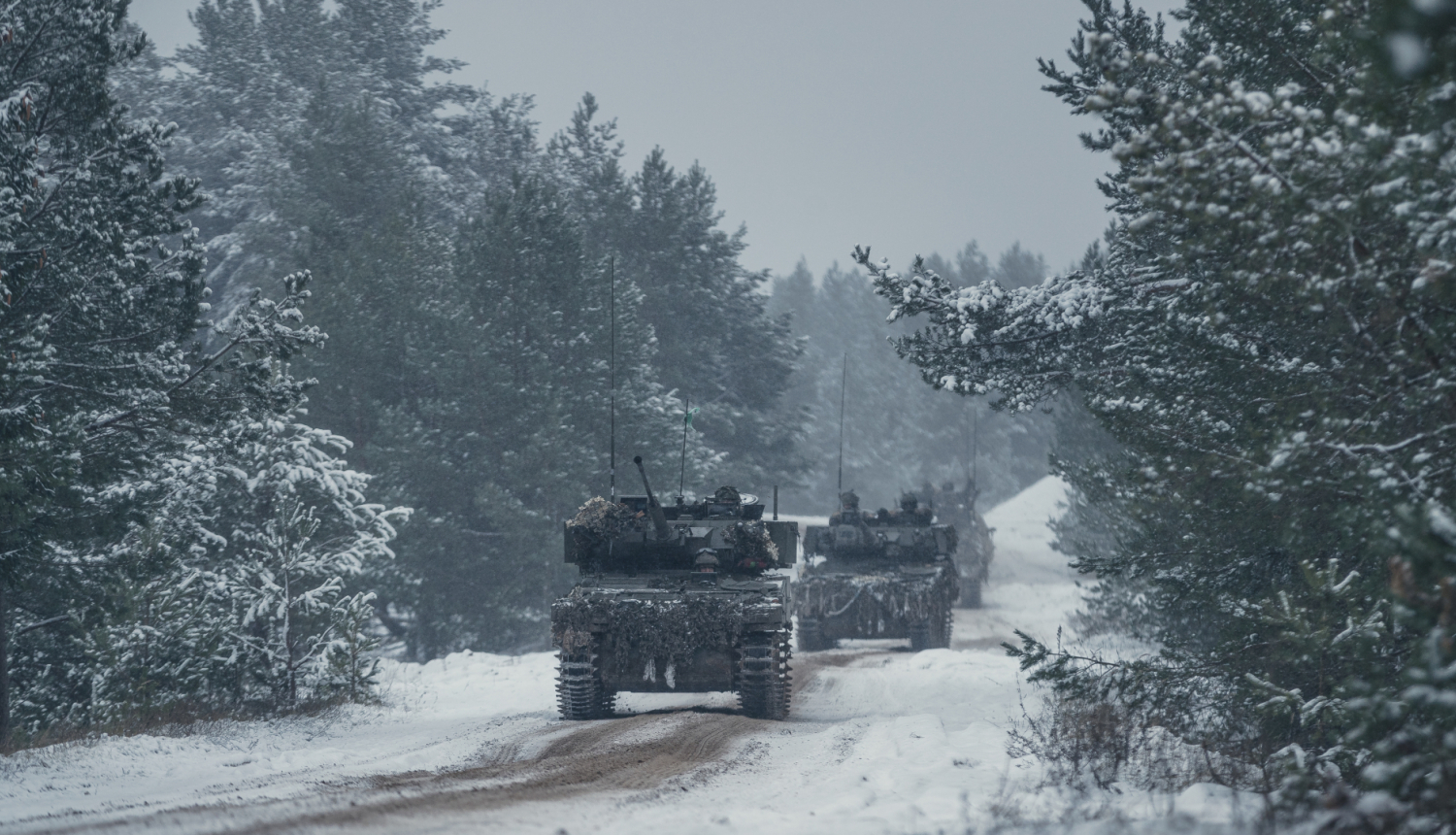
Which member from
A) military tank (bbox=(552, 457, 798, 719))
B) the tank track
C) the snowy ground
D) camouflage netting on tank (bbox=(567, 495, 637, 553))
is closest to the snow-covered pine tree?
the snowy ground

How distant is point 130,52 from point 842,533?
15.3 m

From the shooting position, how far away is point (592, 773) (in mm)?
8617

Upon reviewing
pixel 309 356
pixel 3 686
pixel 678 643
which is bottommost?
pixel 3 686

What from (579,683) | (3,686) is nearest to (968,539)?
(579,683)

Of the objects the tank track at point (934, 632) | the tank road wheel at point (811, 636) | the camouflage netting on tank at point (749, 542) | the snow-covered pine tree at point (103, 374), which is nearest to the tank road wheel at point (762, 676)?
the camouflage netting on tank at point (749, 542)

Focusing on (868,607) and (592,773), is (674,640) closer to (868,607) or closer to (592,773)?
(592,773)

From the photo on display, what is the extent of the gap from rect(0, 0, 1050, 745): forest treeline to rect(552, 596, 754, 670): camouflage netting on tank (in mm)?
3458

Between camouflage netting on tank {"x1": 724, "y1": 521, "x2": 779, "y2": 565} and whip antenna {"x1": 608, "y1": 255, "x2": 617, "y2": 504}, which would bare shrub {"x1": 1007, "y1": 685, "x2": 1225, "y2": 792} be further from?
whip antenna {"x1": 608, "y1": 255, "x2": 617, "y2": 504}

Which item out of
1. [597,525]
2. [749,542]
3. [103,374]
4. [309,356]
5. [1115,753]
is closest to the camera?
[1115,753]

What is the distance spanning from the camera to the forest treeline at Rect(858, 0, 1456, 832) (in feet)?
17.6

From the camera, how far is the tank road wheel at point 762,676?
12133 mm

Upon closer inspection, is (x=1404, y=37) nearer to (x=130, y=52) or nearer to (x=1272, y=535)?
(x=1272, y=535)

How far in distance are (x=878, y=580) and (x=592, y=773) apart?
13.4 meters

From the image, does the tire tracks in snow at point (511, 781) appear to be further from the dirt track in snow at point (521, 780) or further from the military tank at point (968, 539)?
the military tank at point (968, 539)
